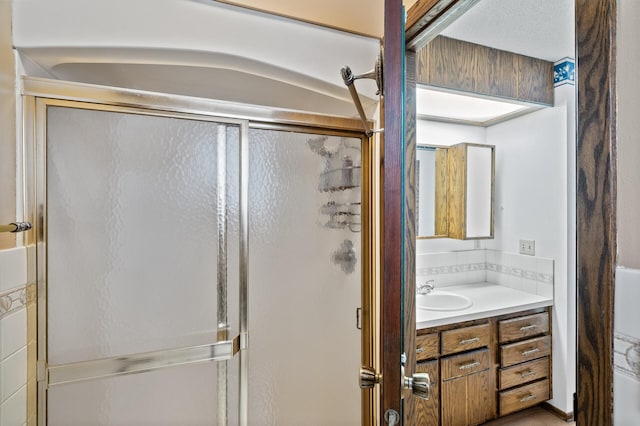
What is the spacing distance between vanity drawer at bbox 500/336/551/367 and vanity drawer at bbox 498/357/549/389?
29 mm

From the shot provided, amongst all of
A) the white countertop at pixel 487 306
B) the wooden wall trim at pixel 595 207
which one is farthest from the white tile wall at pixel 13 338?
the white countertop at pixel 487 306

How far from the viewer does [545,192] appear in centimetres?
167

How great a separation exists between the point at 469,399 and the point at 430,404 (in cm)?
27

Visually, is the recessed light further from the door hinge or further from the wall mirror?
the door hinge

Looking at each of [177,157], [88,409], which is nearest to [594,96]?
[177,157]

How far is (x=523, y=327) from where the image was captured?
1.80 m

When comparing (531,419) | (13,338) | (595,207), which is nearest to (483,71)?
(595,207)

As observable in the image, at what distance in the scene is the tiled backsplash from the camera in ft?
6.41

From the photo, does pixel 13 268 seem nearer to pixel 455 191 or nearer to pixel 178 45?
pixel 178 45

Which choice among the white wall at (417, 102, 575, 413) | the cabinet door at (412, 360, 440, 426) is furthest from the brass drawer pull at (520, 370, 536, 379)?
the cabinet door at (412, 360, 440, 426)

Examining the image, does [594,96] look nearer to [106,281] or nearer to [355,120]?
[355,120]

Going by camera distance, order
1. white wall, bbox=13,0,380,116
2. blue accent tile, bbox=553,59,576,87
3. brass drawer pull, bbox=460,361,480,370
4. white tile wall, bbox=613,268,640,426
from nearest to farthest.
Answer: white tile wall, bbox=613,268,640,426, white wall, bbox=13,0,380,116, blue accent tile, bbox=553,59,576,87, brass drawer pull, bbox=460,361,480,370

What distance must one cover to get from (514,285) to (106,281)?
2.44 meters

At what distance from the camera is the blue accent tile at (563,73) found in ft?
4.88
